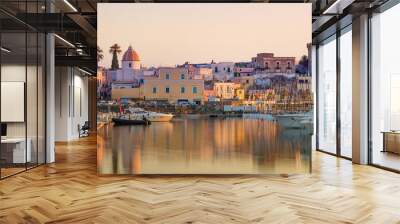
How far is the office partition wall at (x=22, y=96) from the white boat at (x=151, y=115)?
2.11 m

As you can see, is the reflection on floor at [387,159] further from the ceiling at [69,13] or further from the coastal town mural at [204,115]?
the ceiling at [69,13]

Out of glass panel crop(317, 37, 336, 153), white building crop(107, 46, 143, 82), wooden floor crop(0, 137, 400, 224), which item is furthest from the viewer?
glass panel crop(317, 37, 336, 153)

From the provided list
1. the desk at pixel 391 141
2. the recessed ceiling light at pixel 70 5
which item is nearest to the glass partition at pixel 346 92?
the desk at pixel 391 141

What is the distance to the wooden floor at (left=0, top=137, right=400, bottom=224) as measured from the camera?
4359mm

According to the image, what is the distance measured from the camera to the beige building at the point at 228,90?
23.3 feet

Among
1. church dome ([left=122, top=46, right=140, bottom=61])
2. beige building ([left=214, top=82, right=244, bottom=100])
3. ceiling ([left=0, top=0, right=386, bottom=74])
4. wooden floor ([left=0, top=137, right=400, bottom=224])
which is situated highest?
ceiling ([left=0, top=0, right=386, bottom=74])

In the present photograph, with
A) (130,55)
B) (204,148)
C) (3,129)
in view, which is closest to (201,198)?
(204,148)

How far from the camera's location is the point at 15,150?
723 cm

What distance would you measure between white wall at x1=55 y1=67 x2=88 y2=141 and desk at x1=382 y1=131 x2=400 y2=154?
1158cm

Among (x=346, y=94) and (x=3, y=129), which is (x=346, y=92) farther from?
(x=3, y=129)

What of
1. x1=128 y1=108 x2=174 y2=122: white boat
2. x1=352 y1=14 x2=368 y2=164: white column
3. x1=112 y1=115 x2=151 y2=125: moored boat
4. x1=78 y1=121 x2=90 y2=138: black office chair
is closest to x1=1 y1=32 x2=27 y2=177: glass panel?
x1=112 y1=115 x2=151 y2=125: moored boat

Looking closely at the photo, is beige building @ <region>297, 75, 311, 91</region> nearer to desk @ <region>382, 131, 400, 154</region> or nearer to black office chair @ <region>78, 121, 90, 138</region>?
desk @ <region>382, 131, 400, 154</region>

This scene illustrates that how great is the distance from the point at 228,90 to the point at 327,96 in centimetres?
492

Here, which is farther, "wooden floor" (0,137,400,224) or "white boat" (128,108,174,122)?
"white boat" (128,108,174,122)
